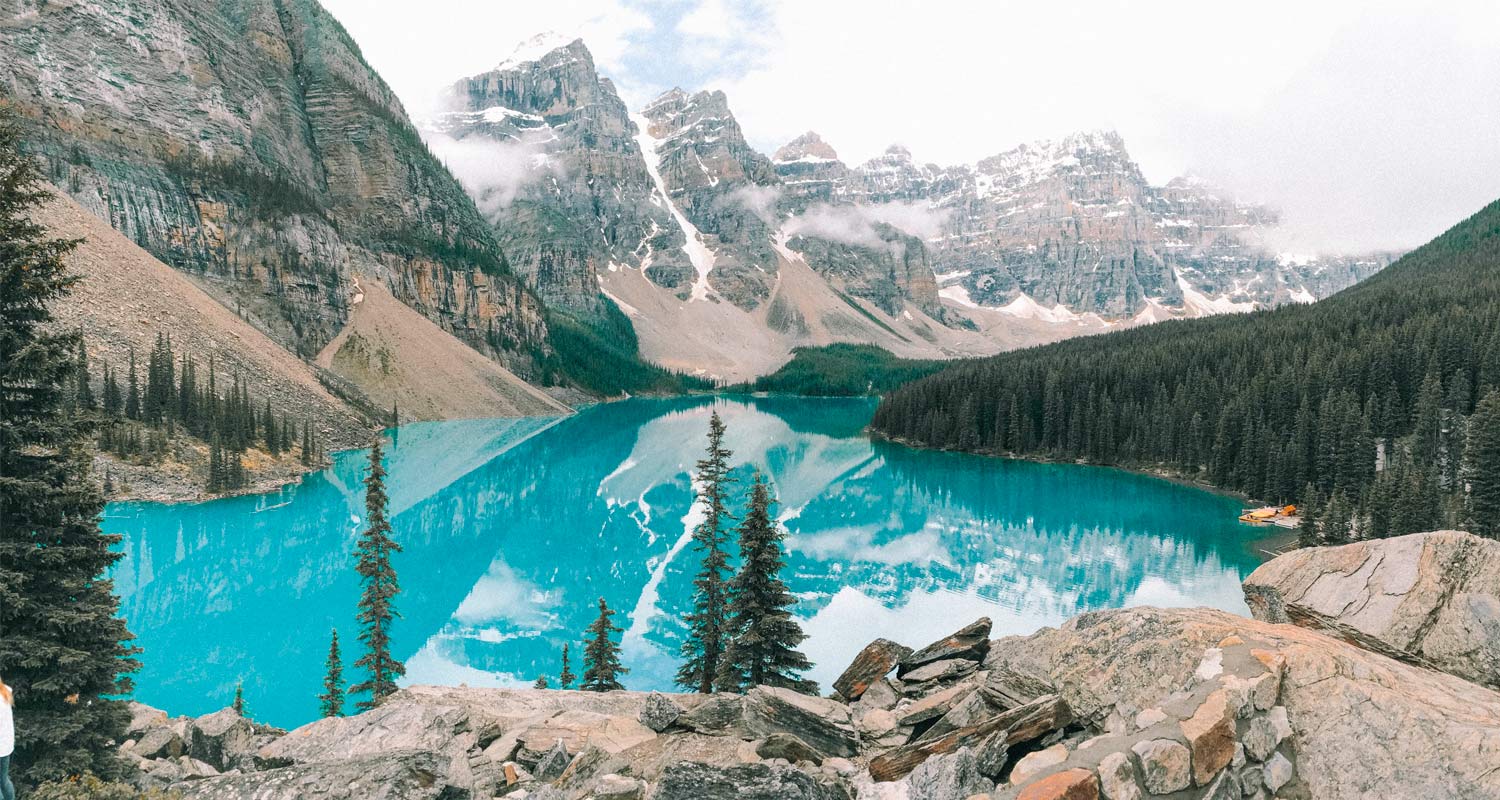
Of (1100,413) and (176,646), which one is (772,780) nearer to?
(176,646)

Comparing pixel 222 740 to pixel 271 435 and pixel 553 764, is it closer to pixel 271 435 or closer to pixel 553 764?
pixel 553 764

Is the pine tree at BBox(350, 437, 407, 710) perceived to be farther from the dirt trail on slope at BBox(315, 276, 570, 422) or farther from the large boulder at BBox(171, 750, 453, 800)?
the dirt trail on slope at BBox(315, 276, 570, 422)

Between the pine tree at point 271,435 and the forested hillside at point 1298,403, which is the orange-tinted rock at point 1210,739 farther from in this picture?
the pine tree at point 271,435

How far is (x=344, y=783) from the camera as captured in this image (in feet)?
28.0

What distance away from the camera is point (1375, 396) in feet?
209

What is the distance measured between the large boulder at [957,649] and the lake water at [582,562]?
13.7 metres

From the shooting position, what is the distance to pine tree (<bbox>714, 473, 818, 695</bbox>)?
18312mm

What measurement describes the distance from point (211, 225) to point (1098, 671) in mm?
133999

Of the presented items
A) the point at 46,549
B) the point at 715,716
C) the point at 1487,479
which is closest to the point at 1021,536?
the point at 1487,479

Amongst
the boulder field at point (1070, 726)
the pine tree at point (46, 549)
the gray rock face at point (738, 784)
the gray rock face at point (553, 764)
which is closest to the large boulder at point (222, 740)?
the boulder field at point (1070, 726)

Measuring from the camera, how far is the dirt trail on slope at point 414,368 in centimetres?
11231

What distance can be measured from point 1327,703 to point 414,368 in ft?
425

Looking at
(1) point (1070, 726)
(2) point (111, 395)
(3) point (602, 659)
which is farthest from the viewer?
(2) point (111, 395)

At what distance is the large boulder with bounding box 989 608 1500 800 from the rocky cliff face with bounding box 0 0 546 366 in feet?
404
